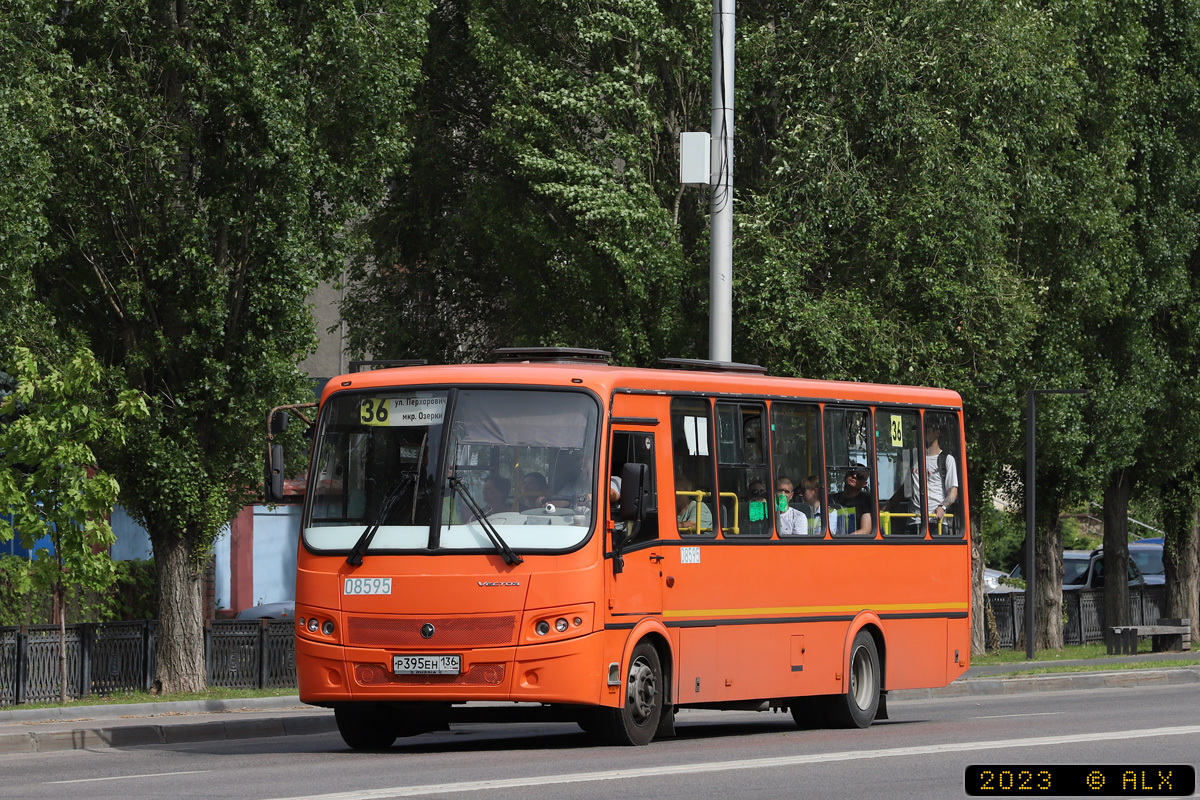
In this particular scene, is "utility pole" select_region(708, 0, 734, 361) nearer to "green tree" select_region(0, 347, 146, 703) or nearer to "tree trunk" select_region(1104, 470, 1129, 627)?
"green tree" select_region(0, 347, 146, 703)

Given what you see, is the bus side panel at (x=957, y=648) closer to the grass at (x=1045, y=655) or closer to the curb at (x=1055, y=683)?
the curb at (x=1055, y=683)

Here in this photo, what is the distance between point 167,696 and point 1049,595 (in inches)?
749

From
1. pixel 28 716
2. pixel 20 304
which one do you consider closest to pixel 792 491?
pixel 28 716

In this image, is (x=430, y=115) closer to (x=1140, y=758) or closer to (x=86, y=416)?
(x=86, y=416)

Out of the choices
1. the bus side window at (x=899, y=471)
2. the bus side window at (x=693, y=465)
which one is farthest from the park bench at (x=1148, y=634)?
the bus side window at (x=693, y=465)

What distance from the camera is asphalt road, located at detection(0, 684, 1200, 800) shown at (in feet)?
37.3

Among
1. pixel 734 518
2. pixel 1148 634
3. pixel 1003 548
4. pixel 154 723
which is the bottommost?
pixel 1003 548

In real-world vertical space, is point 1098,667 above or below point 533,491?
below

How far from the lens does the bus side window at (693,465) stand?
51.3ft

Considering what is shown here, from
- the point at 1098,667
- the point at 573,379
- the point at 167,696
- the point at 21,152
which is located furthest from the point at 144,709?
→ the point at 1098,667

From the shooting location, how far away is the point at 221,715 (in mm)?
21391

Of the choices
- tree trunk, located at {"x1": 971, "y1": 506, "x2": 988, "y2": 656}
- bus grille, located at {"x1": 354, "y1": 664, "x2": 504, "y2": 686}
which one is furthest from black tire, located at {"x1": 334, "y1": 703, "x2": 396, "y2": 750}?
tree trunk, located at {"x1": 971, "y1": 506, "x2": 988, "y2": 656}

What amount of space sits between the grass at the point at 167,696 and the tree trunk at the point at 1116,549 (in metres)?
19.4

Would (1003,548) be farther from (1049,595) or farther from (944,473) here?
(944,473)
